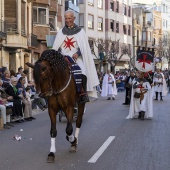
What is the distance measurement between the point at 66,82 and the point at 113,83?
21271 mm

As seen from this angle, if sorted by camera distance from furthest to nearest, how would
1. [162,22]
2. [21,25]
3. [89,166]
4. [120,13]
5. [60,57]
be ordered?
[162,22], [120,13], [21,25], [60,57], [89,166]

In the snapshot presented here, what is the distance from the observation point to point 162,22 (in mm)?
103938

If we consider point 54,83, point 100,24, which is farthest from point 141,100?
point 100,24

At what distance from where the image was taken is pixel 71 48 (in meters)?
9.22

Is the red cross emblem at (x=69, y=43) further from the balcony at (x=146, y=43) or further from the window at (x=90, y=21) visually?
the balcony at (x=146, y=43)

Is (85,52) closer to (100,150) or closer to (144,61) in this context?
(100,150)

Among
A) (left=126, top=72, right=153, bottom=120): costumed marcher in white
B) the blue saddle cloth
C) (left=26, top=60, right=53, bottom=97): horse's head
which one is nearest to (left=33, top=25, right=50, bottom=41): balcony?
(left=126, top=72, right=153, bottom=120): costumed marcher in white

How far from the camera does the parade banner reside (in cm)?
Answer: 1664

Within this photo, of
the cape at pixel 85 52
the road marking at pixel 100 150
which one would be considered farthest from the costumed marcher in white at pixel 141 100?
the cape at pixel 85 52

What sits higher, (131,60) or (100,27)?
(100,27)

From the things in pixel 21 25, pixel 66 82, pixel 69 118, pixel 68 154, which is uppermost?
pixel 21 25

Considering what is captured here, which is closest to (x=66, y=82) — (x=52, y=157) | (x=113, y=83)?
(x=52, y=157)

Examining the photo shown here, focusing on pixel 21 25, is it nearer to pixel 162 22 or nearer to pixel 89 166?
pixel 89 166

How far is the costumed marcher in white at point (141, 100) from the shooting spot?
53.2 feet
